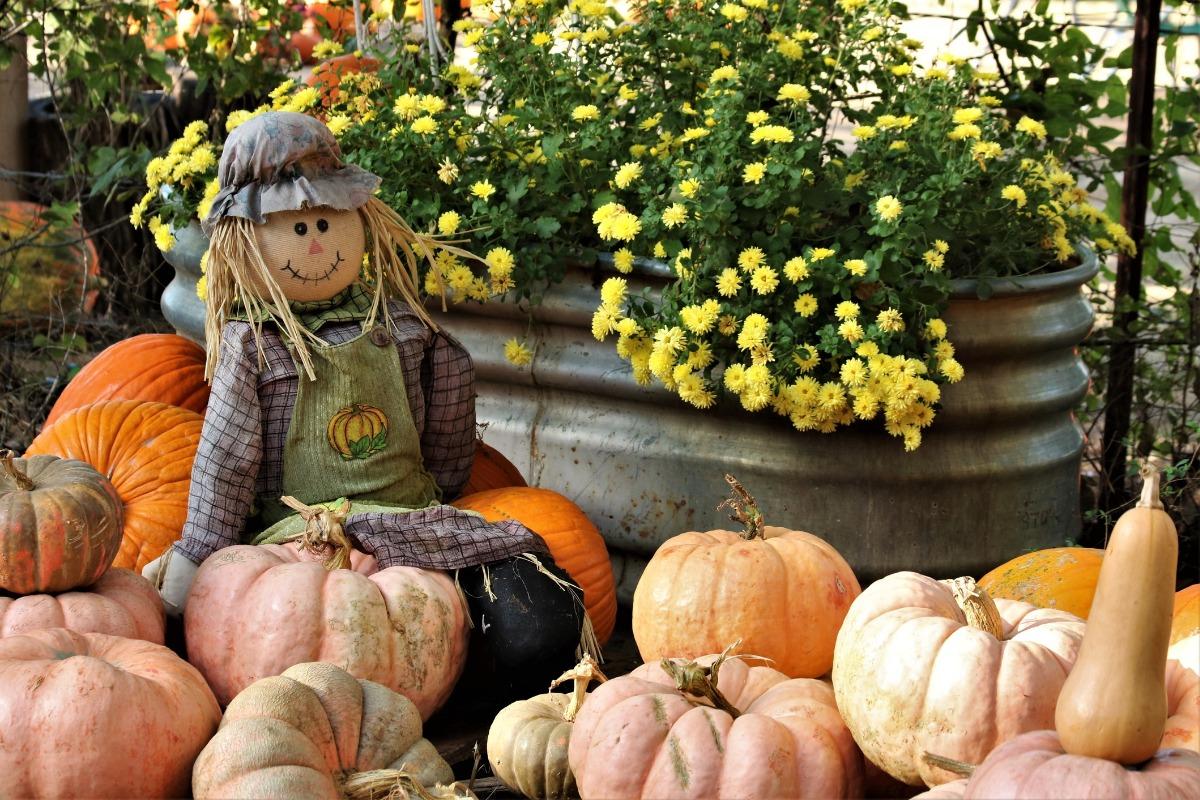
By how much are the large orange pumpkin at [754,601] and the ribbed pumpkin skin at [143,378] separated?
144cm

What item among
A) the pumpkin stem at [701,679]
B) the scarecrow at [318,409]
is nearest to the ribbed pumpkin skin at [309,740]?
the pumpkin stem at [701,679]

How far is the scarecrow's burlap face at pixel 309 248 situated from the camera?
2799 millimetres

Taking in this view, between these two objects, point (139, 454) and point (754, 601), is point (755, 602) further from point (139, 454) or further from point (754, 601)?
point (139, 454)

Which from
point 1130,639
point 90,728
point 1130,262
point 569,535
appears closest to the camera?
point 1130,639

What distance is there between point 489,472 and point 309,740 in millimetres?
1302

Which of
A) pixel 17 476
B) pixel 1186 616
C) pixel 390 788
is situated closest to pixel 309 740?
pixel 390 788

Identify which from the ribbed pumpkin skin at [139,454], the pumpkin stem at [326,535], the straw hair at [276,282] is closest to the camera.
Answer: the pumpkin stem at [326,535]

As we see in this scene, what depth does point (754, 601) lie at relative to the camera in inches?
98.3

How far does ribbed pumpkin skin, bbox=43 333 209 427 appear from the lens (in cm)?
345

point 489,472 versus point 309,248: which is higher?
point 309,248

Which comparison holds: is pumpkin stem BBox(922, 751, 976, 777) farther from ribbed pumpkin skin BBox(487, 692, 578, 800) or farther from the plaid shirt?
the plaid shirt

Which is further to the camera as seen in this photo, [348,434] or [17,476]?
[348,434]

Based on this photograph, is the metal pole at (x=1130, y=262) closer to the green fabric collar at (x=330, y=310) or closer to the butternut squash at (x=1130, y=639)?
the green fabric collar at (x=330, y=310)

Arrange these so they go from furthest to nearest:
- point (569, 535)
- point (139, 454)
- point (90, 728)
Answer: point (139, 454), point (569, 535), point (90, 728)
